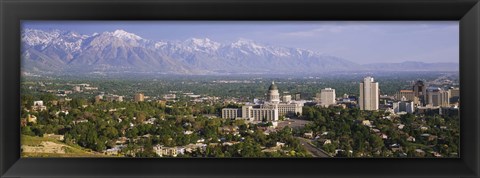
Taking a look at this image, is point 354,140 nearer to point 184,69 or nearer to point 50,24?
point 184,69

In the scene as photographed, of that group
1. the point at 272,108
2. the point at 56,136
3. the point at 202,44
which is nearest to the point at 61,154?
the point at 56,136

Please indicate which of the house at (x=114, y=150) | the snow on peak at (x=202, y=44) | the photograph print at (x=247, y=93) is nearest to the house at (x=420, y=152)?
the photograph print at (x=247, y=93)

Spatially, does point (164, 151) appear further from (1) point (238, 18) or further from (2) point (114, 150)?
(1) point (238, 18)

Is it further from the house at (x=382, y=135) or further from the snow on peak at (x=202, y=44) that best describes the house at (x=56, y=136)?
the house at (x=382, y=135)

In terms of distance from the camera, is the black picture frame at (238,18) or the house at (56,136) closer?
the black picture frame at (238,18)

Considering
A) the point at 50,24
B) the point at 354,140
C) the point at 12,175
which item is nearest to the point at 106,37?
the point at 50,24

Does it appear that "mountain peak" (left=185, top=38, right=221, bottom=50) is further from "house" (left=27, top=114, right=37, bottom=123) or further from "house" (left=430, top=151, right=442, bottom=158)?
"house" (left=430, top=151, right=442, bottom=158)
